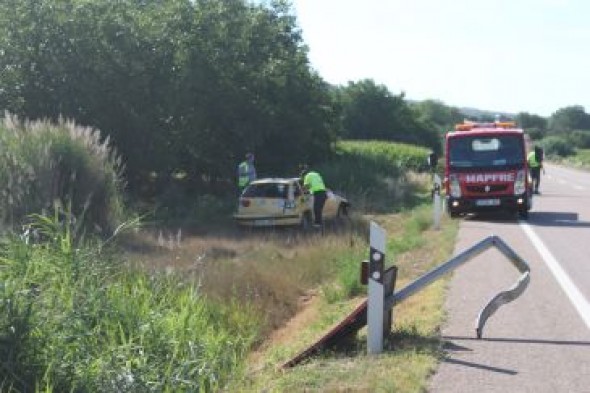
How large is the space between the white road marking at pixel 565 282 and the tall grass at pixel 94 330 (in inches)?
152

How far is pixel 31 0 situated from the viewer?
91.2 feet

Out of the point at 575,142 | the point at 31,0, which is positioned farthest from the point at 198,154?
the point at 575,142

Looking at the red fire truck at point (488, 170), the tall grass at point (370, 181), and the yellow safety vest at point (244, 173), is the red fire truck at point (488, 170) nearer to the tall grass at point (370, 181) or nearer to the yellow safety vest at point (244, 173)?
the tall grass at point (370, 181)

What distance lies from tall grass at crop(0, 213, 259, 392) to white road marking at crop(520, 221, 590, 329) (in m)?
3.85

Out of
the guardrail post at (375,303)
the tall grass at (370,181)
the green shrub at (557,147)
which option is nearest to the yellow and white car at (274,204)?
the tall grass at (370,181)

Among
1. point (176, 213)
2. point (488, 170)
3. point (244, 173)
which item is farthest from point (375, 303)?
point (176, 213)

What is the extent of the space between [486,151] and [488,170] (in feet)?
1.65

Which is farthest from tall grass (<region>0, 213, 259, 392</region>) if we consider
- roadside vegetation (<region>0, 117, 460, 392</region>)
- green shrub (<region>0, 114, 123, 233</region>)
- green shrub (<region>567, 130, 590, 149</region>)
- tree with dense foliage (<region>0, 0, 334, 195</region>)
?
green shrub (<region>567, 130, 590, 149</region>)

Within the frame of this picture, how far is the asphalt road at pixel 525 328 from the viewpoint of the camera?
6547mm

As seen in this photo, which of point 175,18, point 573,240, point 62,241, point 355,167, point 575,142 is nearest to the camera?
point 62,241

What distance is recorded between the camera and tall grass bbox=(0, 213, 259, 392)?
5.89 m

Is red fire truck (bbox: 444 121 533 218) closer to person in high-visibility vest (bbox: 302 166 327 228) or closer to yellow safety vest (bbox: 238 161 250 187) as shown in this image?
person in high-visibility vest (bbox: 302 166 327 228)

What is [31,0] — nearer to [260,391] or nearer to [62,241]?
[62,241]

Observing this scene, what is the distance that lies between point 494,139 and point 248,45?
13334 mm
